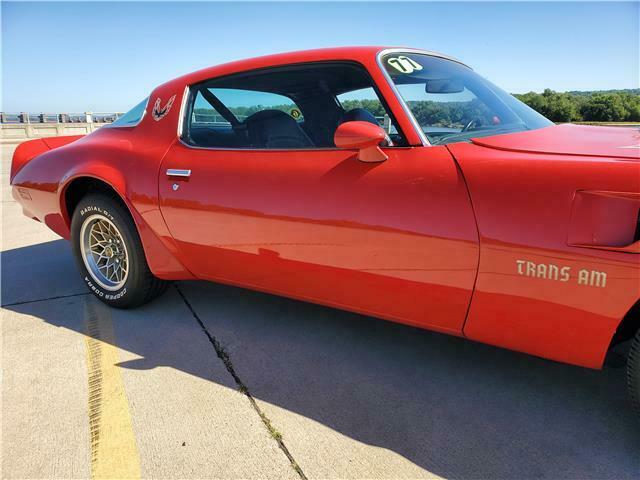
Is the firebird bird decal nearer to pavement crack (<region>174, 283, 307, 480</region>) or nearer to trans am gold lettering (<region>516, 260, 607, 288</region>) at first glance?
pavement crack (<region>174, 283, 307, 480</region>)

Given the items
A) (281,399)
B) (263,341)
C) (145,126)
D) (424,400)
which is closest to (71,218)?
(145,126)

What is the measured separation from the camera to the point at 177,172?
259 cm

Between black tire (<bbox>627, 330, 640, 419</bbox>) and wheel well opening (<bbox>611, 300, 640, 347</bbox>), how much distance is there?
0.06m

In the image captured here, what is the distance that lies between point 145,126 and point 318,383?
1908 mm

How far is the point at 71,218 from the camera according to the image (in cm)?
325

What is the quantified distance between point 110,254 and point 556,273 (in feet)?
8.93

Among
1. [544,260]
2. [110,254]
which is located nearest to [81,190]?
[110,254]

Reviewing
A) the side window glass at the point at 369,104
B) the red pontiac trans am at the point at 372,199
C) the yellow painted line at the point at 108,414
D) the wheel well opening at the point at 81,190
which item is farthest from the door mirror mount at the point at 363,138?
the wheel well opening at the point at 81,190

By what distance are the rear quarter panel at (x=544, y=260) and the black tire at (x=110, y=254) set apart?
2069 mm

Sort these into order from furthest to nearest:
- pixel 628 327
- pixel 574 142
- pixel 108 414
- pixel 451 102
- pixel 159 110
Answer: pixel 159 110 → pixel 451 102 → pixel 108 414 → pixel 574 142 → pixel 628 327

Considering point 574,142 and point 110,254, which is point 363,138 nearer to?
point 574,142

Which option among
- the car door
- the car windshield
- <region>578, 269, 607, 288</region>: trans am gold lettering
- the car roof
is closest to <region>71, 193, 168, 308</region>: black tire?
the car door

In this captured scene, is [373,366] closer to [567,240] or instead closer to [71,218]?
[567,240]

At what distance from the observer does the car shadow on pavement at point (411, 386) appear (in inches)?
68.7
